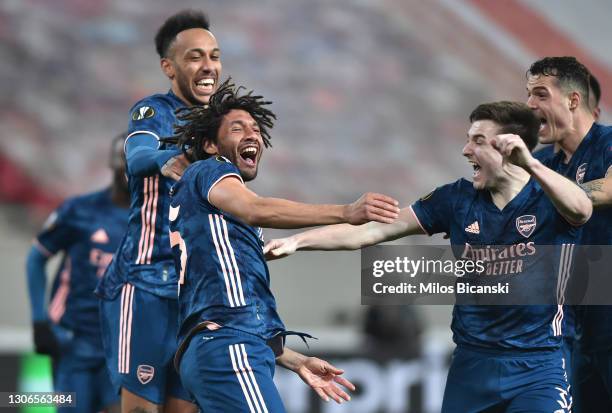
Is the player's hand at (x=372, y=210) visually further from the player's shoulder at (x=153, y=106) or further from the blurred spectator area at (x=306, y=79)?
the blurred spectator area at (x=306, y=79)

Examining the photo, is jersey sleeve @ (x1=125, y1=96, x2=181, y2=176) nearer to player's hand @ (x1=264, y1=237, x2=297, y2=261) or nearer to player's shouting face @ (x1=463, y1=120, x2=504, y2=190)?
player's hand @ (x1=264, y1=237, x2=297, y2=261)

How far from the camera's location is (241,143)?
4.38m

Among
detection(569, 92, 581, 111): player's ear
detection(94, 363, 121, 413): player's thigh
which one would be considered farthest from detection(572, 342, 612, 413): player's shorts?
detection(94, 363, 121, 413): player's thigh

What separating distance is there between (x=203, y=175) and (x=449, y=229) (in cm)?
143

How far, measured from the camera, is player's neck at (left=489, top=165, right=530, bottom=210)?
4.87 m

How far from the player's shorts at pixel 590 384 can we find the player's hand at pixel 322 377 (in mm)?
1582

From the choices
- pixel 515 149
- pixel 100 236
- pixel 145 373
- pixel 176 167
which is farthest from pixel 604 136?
pixel 100 236

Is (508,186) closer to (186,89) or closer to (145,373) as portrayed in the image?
(186,89)

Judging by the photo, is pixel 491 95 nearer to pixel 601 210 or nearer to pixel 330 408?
pixel 330 408

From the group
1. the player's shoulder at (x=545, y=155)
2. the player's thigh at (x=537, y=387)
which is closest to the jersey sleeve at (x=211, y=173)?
the player's thigh at (x=537, y=387)

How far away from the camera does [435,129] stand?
1202cm

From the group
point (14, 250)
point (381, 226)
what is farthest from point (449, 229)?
point (14, 250)

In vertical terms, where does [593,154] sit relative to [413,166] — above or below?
below

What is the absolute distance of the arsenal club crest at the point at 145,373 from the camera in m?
5.14
